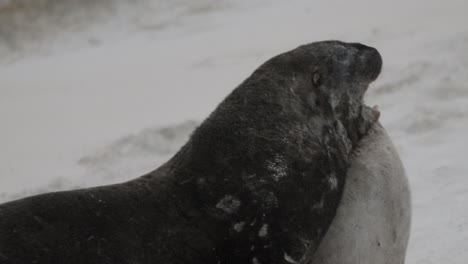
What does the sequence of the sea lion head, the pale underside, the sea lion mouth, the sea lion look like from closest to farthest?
1. the sea lion
2. the pale underside
3. the sea lion head
4. the sea lion mouth

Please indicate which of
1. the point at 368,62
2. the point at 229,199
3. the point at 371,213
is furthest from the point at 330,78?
the point at 229,199

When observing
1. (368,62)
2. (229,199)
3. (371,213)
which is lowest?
(371,213)

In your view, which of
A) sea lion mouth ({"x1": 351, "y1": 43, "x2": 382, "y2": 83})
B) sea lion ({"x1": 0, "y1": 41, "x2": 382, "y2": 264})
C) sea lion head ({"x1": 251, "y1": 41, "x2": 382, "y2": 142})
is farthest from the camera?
sea lion mouth ({"x1": 351, "y1": 43, "x2": 382, "y2": 83})

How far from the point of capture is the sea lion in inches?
127

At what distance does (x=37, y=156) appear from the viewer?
8.69 m

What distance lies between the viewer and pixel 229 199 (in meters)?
3.45

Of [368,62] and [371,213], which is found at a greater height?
[368,62]

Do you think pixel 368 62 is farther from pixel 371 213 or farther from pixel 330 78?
pixel 371 213

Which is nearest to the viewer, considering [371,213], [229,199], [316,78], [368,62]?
[229,199]

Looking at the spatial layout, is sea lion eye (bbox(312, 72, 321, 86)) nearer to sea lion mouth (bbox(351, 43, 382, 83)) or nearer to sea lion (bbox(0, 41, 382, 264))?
sea lion (bbox(0, 41, 382, 264))

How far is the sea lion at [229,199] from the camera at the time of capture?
10.6 feet

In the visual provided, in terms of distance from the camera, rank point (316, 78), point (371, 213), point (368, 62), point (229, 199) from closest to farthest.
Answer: point (229, 199) → point (371, 213) → point (316, 78) → point (368, 62)

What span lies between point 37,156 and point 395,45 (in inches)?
169

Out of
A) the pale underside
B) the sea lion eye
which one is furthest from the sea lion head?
the pale underside
